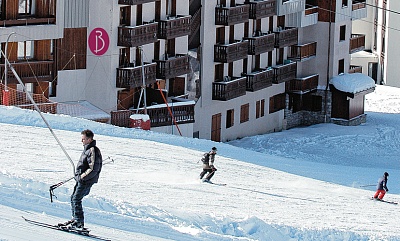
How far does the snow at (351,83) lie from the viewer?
60.9 m

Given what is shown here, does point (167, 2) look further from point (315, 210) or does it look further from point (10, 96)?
point (315, 210)

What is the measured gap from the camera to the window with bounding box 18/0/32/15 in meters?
41.6

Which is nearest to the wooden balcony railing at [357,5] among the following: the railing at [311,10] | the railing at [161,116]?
the railing at [311,10]

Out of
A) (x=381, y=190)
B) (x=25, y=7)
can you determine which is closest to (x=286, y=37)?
(x=25, y=7)

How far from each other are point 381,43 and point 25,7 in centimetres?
4274

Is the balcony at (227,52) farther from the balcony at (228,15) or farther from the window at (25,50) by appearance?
the window at (25,50)

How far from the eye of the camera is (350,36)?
214ft

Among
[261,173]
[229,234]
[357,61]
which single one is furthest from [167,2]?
[357,61]

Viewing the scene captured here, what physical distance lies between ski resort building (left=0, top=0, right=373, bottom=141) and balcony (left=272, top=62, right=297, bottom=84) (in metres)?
0.08

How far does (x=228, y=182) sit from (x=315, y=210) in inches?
165

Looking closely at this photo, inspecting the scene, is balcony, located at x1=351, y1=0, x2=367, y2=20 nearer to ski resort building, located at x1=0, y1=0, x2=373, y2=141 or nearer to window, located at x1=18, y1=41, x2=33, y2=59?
ski resort building, located at x1=0, y1=0, x2=373, y2=141

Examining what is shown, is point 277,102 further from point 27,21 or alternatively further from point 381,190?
point 381,190

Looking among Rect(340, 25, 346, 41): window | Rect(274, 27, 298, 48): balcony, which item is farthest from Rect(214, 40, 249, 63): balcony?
Rect(340, 25, 346, 41): window

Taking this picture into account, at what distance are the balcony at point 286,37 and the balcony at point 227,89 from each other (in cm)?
565
